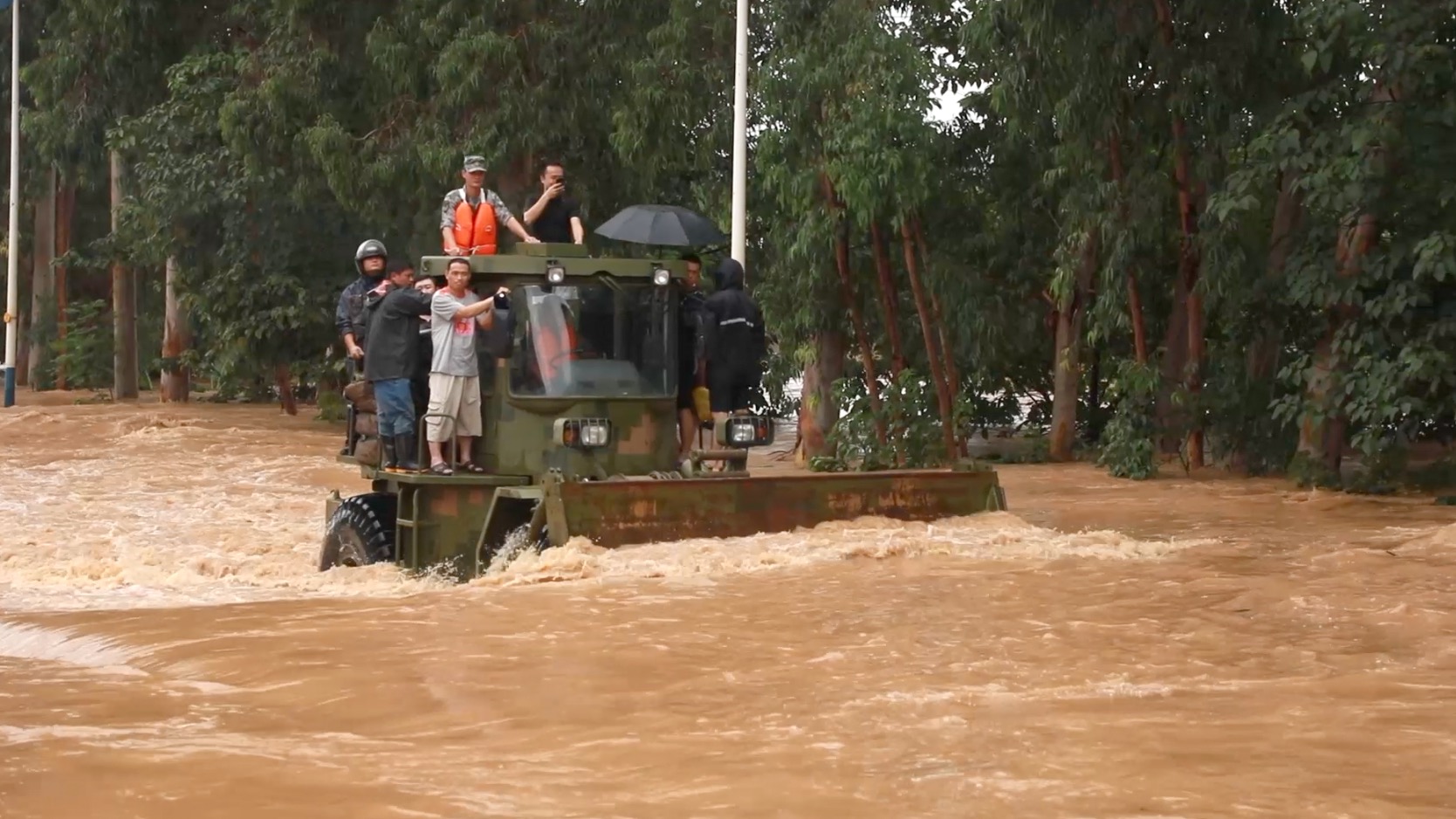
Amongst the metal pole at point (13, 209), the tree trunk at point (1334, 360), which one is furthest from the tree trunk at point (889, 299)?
the metal pole at point (13, 209)

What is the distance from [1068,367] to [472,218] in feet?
36.9

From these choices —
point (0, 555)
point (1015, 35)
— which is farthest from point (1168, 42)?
point (0, 555)

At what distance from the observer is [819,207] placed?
21844mm

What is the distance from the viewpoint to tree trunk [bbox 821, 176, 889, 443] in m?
21.9

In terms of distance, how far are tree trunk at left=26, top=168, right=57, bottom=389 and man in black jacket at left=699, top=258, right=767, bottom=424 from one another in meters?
32.9

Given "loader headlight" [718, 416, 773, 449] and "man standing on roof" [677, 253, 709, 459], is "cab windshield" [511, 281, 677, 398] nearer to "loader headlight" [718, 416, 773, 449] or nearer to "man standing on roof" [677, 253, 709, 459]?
"man standing on roof" [677, 253, 709, 459]

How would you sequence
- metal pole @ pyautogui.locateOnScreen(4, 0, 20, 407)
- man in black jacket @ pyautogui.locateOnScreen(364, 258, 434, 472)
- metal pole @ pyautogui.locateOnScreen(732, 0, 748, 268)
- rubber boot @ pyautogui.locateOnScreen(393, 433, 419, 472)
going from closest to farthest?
man in black jacket @ pyautogui.locateOnScreen(364, 258, 434, 472), rubber boot @ pyautogui.locateOnScreen(393, 433, 419, 472), metal pole @ pyautogui.locateOnScreen(732, 0, 748, 268), metal pole @ pyautogui.locateOnScreen(4, 0, 20, 407)

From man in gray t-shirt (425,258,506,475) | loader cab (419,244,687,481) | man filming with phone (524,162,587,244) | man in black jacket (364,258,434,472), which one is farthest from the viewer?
man filming with phone (524,162,587,244)

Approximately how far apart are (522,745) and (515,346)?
5129 millimetres

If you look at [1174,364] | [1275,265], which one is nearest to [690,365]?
[1275,265]

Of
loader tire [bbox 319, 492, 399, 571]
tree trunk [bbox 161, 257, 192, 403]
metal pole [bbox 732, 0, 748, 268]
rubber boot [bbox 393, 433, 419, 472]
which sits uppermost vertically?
metal pole [bbox 732, 0, 748, 268]

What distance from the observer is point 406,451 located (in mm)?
12891

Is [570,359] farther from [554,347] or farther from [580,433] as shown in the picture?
[580,433]

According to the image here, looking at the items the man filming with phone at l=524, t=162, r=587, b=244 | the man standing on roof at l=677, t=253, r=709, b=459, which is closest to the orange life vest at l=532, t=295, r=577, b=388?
the man standing on roof at l=677, t=253, r=709, b=459
